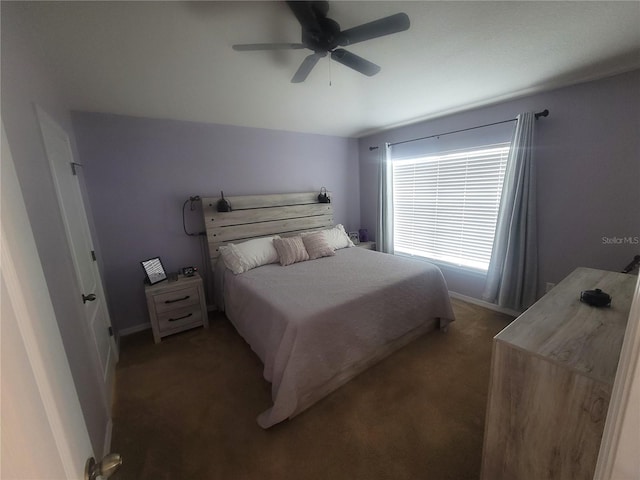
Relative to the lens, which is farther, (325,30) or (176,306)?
(176,306)

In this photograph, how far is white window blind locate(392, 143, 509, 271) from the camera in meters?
2.86

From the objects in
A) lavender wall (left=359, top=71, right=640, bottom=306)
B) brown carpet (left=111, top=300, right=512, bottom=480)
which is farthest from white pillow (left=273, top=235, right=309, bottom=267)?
lavender wall (left=359, top=71, right=640, bottom=306)

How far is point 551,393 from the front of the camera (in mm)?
911

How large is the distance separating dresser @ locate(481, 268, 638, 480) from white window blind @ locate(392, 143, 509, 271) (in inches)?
75.1

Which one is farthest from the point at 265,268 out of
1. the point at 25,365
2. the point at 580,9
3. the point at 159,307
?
the point at 580,9

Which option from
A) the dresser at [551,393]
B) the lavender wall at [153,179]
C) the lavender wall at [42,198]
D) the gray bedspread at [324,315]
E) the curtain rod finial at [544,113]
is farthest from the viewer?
the lavender wall at [153,179]

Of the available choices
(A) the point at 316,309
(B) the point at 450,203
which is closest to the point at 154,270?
(A) the point at 316,309

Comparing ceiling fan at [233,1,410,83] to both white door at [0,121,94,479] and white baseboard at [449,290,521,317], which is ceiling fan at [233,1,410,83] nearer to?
white door at [0,121,94,479]

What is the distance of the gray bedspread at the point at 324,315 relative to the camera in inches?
64.4

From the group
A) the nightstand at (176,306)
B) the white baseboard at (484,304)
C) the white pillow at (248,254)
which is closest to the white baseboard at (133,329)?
the nightstand at (176,306)

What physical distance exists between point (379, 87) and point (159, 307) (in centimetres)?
289

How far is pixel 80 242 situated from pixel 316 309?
5.77 feet

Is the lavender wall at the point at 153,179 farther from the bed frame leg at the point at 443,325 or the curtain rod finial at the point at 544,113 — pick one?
the curtain rod finial at the point at 544,113

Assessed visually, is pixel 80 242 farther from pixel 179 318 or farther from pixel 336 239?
pixel 336 239
